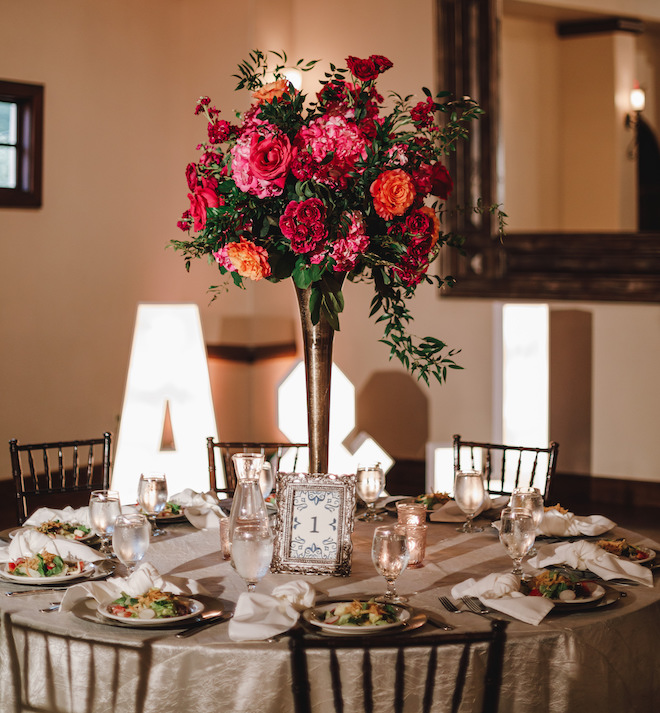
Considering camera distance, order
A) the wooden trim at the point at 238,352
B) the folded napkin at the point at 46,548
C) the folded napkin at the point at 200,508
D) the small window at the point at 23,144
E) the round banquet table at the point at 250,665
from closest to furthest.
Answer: the round banquet table at the point at 250,665, the folded napkin at the point at 46,548, the folded napkin at the point at 200,508, the small window at the point at 23,144, the wooden trim at the point at 238,352

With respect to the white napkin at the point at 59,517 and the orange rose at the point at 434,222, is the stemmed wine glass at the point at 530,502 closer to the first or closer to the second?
the orange rose at the point at 434,222

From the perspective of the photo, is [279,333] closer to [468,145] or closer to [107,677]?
[468,145]

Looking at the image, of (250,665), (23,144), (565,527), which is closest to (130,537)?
(250,665)

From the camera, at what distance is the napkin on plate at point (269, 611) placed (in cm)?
163

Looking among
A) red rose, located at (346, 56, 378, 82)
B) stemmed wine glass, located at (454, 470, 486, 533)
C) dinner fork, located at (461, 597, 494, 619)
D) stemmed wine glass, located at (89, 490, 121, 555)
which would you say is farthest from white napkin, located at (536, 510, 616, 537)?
red rose, located at (346, 56, 378, 82)

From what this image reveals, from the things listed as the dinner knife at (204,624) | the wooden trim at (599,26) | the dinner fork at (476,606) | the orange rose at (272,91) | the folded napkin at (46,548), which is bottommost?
the dinner knife at (204,624)

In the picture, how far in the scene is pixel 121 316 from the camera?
5914mm

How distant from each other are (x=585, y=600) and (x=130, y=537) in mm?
869

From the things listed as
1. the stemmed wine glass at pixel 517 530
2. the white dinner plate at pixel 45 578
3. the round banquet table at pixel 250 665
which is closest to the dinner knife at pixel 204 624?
the round banquet table at pixel 250 665

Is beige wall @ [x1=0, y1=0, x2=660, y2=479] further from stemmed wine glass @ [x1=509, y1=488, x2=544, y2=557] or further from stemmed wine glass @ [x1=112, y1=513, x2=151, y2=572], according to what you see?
stemmed wine glass @ [x1=112, y1=513, x2=151, y2=572]

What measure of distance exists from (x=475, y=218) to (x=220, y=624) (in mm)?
4352

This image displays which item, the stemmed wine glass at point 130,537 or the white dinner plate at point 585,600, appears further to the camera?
the stemmed wine glass at point 130,537

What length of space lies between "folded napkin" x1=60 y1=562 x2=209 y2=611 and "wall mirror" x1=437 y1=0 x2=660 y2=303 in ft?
13.5

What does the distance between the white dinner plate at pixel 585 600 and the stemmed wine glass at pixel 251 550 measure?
0.54 meters
